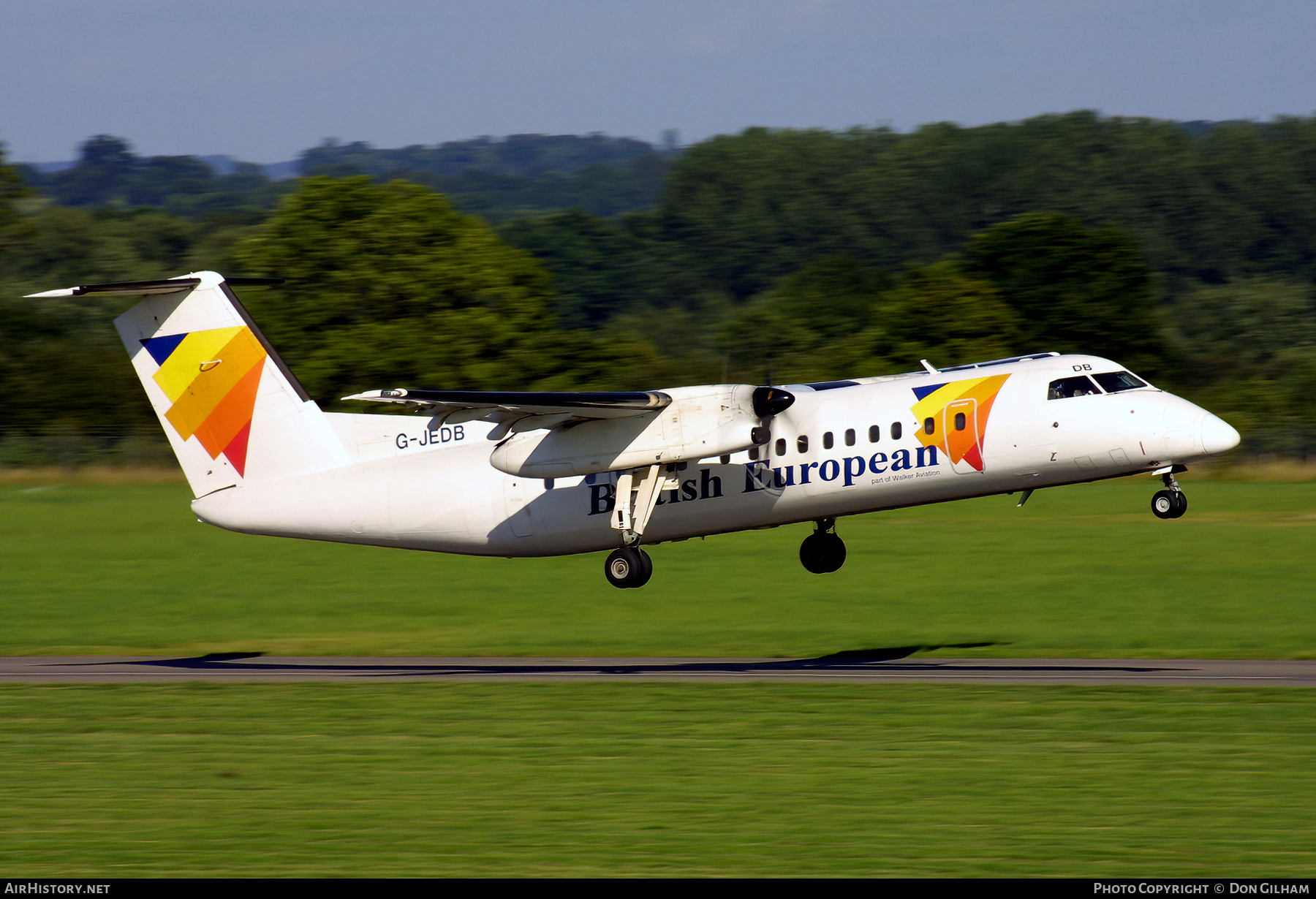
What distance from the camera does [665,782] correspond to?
49.9 ft

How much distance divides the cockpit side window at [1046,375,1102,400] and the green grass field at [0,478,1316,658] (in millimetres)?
6147

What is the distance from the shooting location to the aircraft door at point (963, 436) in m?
19.8

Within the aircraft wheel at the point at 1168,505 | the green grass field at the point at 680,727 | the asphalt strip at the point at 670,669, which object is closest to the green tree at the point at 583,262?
the green grass field at the point at 680,727

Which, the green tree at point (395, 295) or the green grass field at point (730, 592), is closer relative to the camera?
the green grass field at point (730, 592)

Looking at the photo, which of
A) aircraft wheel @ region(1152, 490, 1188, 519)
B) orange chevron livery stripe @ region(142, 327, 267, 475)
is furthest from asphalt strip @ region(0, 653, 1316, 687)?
orange chevron livery stripe @ region(142, 327, 267, 475)

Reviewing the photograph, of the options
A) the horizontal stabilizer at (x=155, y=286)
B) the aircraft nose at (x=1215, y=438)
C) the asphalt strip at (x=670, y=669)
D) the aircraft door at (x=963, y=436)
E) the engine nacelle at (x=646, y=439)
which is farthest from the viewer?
the asphalt strip at (x=670, y=669)

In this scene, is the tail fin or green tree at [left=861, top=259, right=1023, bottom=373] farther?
green tree at [left=861, top=259, right=1023, bottom=373]

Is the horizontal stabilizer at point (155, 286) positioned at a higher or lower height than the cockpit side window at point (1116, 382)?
higher

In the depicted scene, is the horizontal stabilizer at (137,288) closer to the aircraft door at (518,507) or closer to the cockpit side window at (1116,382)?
the aircraft door at (518,507)

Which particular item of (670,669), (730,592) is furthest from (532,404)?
(730,592)

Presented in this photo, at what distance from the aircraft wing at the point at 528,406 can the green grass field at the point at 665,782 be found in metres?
4.03

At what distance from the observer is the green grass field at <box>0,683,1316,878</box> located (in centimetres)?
1228

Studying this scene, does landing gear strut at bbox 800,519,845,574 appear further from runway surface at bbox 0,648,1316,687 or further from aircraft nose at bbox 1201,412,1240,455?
aircraft nose at bbox 1201,412,1240,455

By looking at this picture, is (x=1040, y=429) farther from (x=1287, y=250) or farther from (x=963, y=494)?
(x=1287, y=250)
